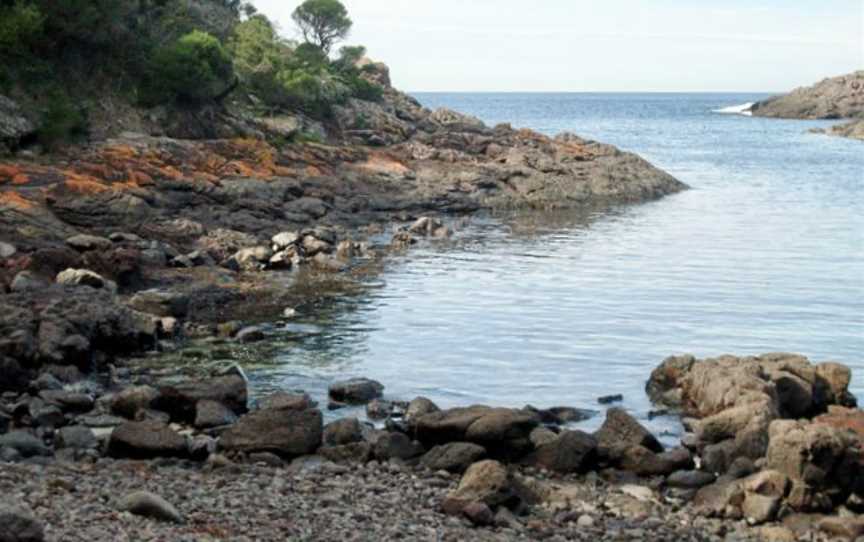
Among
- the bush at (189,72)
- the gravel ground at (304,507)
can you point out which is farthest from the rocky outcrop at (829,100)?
the gravel ground at (304,507)

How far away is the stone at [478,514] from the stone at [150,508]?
3.93 meters

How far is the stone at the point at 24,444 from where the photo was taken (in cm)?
1867

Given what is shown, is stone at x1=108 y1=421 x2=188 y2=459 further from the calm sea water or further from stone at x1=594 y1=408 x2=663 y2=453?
stone at x1=594 y1=408 x2=663 y2=453

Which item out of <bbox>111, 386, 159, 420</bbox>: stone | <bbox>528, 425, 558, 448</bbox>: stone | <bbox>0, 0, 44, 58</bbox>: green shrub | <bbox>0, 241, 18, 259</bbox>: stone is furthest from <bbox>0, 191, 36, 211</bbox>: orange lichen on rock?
<bbox>528, 425, 558, 448</bbox>: stone

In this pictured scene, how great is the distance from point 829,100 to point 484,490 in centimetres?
17369

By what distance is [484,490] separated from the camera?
17.2m

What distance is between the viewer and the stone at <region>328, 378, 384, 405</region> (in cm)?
2398

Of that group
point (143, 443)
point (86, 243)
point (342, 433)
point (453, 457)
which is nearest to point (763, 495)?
point (453, 457)

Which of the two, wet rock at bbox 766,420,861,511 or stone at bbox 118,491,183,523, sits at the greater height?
stone at bbox 118,491,183,523

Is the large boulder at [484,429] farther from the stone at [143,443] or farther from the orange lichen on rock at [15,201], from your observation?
the orange lichen on rock at [15,201]

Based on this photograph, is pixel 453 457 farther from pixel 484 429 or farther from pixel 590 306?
pixel 590 306

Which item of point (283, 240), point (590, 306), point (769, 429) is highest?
point (769, 429)

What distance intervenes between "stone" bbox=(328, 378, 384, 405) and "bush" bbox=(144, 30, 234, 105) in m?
34.7

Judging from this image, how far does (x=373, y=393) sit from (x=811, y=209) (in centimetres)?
4342
